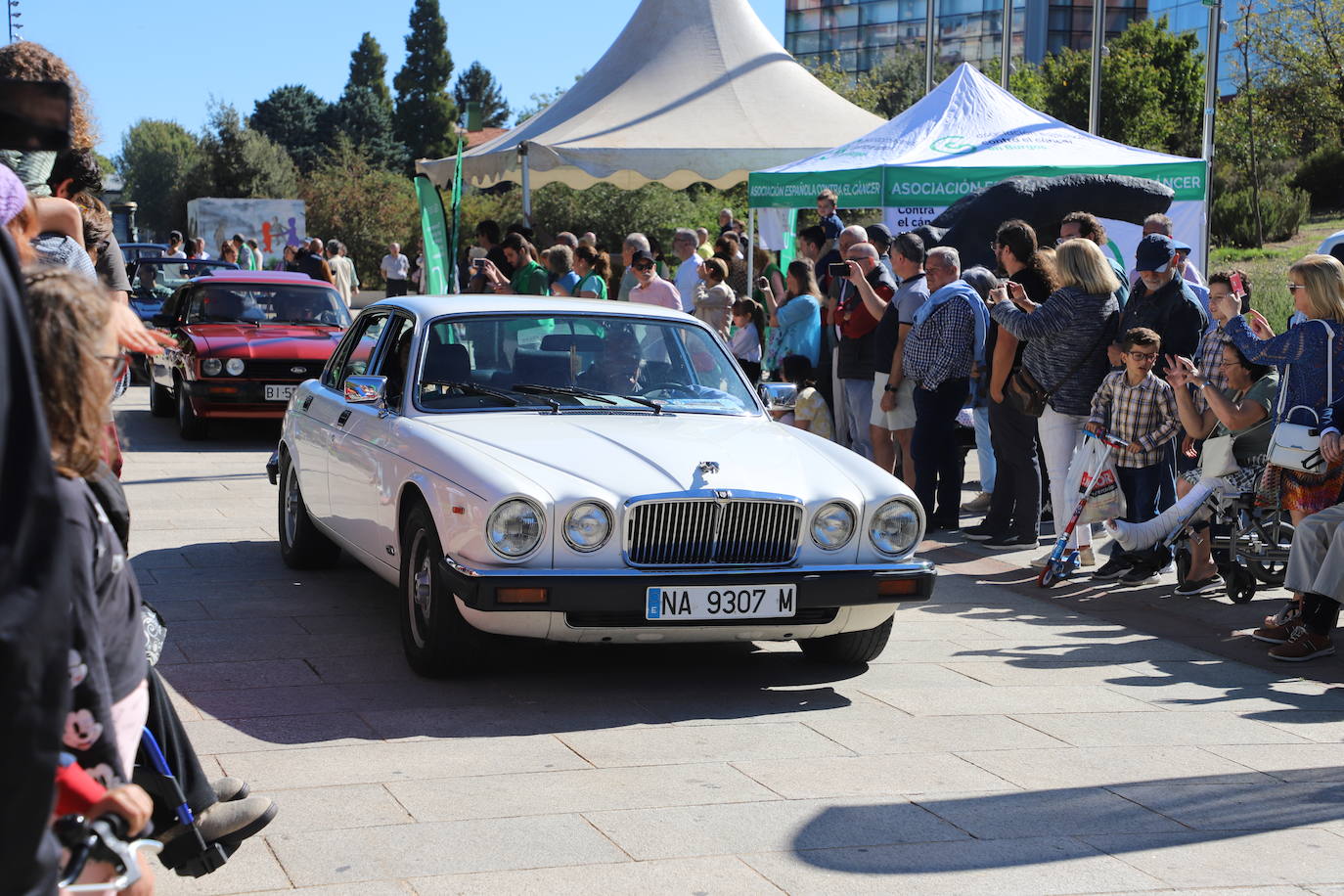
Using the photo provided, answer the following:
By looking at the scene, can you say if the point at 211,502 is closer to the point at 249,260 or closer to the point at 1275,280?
the point at 249,260

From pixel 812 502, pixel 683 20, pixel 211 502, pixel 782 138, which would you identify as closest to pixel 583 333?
pixel 812 502

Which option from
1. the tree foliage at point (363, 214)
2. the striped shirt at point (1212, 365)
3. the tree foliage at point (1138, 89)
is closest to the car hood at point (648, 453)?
the striped shirt at point (1212, 365)

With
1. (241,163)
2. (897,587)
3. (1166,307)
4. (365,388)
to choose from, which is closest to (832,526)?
(897,587)

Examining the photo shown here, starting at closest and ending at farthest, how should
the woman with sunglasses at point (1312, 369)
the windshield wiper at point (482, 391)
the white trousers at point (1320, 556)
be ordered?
the white trousers at point (1320, 556)
the windshield wiper at point (482, 391)
the woman with sunglasses at point (1312, 369)

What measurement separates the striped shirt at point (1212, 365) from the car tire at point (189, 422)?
9857 mm

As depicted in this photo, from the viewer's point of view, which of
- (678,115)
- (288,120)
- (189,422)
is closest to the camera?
(189,422)

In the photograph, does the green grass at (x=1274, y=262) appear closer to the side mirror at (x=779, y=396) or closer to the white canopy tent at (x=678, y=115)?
the white canopy tent at (x=678, y=115)

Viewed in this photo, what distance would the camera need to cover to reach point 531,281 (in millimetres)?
14711

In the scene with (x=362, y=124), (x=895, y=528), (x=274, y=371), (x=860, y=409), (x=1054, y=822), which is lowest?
(x=1054, y=822)

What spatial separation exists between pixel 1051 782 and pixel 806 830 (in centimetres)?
104

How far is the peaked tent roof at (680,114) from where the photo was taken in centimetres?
1998

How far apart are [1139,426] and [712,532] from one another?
11.6ft

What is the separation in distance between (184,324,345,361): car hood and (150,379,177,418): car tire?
2093 mm

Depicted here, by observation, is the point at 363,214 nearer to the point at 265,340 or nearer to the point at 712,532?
the point at 265,340
